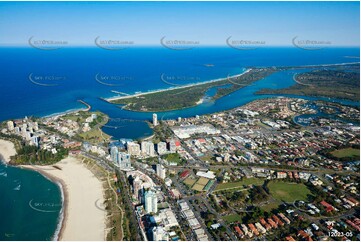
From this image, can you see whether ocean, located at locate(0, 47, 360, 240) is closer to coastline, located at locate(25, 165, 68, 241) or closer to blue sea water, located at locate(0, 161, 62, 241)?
blue sea water, located at locate(0, 161, 62, 241)

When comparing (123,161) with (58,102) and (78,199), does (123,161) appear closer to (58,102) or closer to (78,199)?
(78,199)

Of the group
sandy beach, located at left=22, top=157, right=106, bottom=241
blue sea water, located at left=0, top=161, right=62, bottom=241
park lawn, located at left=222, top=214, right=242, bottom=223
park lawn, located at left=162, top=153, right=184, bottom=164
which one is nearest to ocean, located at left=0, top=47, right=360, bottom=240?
blue sea water, located at left=0, top=161, right=62, bottom=241

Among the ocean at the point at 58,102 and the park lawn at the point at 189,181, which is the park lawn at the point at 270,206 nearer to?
the park lawn at the point at 189,181

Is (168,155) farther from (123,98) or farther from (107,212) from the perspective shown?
(123,98)

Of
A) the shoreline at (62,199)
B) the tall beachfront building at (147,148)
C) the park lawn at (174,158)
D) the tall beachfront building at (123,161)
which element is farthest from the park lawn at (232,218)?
the tall beachfront building at (147,148)

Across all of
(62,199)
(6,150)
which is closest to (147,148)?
(62,199)
